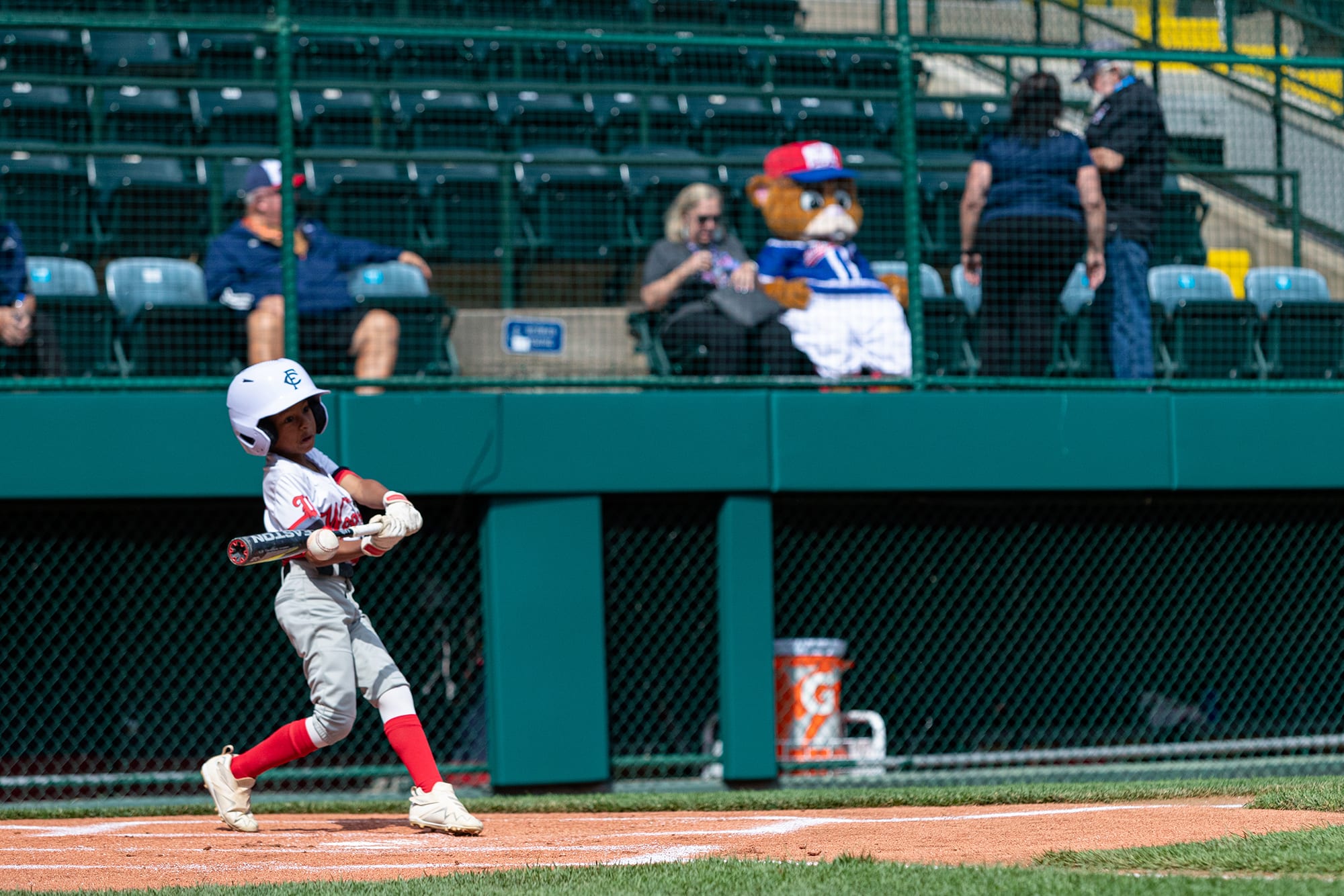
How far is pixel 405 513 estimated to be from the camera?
5695 mm

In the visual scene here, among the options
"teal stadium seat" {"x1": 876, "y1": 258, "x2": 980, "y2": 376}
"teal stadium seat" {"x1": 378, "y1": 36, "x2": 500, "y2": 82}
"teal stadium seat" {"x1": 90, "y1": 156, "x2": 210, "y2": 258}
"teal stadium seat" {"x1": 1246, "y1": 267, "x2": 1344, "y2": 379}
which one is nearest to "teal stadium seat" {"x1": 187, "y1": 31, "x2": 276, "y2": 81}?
"teal stadium seat" {"x1": 378, "y1": 36, "x2": 500, "y2": 82}

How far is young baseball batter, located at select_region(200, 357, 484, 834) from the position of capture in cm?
582

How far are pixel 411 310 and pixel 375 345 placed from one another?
0.24 metres

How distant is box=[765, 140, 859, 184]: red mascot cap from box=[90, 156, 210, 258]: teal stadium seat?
9.49ft

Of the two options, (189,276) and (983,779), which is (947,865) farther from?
(189,276)

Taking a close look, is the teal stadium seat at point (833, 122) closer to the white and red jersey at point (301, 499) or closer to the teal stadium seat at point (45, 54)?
the teal stadium seat at point (45, 54)

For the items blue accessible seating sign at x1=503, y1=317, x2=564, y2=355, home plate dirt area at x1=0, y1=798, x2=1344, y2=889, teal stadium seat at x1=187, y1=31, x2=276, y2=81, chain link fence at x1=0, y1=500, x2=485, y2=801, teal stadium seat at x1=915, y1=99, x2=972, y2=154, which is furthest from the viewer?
teal stadium seat at x1=187, y1=31, x2=276, y2=81

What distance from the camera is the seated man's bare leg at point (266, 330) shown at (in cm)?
779

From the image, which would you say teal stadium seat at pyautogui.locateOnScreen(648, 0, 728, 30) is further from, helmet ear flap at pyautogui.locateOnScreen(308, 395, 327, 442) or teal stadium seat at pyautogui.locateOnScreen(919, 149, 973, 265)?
helmet ear flap at pyautogui.locateOnScreen(308, 395, 327, 442)

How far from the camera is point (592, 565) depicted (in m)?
8.10

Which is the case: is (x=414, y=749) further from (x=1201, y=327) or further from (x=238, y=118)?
(x=238, y=118)

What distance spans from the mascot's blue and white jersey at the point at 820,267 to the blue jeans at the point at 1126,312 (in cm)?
116

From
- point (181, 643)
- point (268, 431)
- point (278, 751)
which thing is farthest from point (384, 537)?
point (181, 643)

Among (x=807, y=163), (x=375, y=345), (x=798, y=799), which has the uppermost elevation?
(x=807, y=163)
